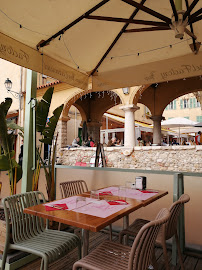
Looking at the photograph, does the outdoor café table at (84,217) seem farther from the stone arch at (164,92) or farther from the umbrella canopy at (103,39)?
the stone arch at (164,92)

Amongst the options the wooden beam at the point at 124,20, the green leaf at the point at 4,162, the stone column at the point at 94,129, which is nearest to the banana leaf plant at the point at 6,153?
the green leaf at the point at 4,162

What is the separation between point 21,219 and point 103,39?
2807 mm

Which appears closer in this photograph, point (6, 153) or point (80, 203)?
point (80, 203)

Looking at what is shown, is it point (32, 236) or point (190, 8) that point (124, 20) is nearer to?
point (190, 8)

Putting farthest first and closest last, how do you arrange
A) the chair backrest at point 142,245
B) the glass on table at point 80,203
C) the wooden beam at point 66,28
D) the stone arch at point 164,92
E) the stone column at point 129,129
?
1. the stone arch at point 164,92
2. the stone column at point 129,129
3. the wooden beam at point 66,28
4. the glass on table at point 80,203
5. the chair backrest at point 142,245

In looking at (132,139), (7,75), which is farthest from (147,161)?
(7,75)

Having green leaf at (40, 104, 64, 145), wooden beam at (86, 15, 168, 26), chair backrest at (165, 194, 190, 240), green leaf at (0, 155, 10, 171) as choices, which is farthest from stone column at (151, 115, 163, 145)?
chair backrest at (165, 194, 190, 240)

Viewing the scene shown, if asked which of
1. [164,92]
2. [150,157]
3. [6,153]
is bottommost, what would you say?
[150,157]

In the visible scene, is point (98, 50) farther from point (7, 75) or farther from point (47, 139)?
point (7, 75)

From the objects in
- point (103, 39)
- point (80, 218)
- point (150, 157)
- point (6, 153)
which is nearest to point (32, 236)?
point (80, 218)

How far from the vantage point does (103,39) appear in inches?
139

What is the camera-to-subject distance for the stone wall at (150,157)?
7008 mm

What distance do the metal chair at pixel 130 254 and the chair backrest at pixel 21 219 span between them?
0.86m

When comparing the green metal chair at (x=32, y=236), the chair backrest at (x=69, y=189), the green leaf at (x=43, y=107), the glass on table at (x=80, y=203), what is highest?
the green leaf at (x=43, y=107)
